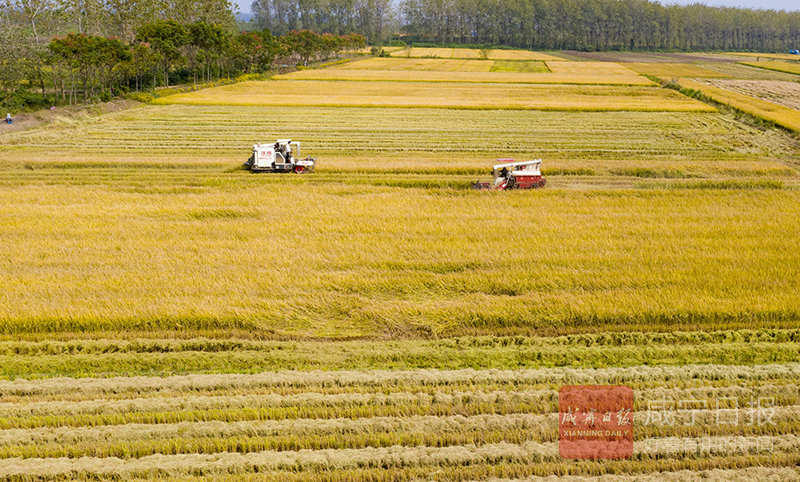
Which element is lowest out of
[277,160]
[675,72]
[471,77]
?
[277,160]

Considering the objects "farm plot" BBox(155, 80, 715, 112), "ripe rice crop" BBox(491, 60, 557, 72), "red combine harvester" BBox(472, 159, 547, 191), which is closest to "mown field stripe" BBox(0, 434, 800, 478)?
"red combine harvester" BBox(472, 159, 547, 191)

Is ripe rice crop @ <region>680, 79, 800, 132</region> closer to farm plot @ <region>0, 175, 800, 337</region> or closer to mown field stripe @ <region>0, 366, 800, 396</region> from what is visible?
farm plot @ <region>0, 175, 800, 337</region>

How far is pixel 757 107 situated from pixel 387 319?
48.2m

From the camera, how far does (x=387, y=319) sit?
Answer: 12266 millimetres

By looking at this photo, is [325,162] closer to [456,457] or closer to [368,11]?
[456,457]

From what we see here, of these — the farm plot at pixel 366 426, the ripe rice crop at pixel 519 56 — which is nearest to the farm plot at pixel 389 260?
the farm plot at pixel 366 426

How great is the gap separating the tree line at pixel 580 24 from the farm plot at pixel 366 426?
172 metres

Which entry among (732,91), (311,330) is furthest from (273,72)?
(311,330)

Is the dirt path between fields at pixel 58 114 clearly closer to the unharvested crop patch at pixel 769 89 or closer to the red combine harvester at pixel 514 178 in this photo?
the red combine harvester at pixel 514 178

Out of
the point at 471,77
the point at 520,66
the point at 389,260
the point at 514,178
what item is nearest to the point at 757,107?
the point at 514,178

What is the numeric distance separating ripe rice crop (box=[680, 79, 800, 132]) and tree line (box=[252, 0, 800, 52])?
114794 mm

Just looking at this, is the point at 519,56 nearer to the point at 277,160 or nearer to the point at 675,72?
the point at 675,72

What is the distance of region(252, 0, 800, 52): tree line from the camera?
6678 inches

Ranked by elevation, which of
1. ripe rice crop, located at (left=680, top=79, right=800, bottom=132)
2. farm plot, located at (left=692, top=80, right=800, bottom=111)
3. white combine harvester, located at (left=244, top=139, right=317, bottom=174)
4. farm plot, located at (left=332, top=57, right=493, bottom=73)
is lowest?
white combine harvester, located at (left=244, top=139, right=317, bottom=174)
